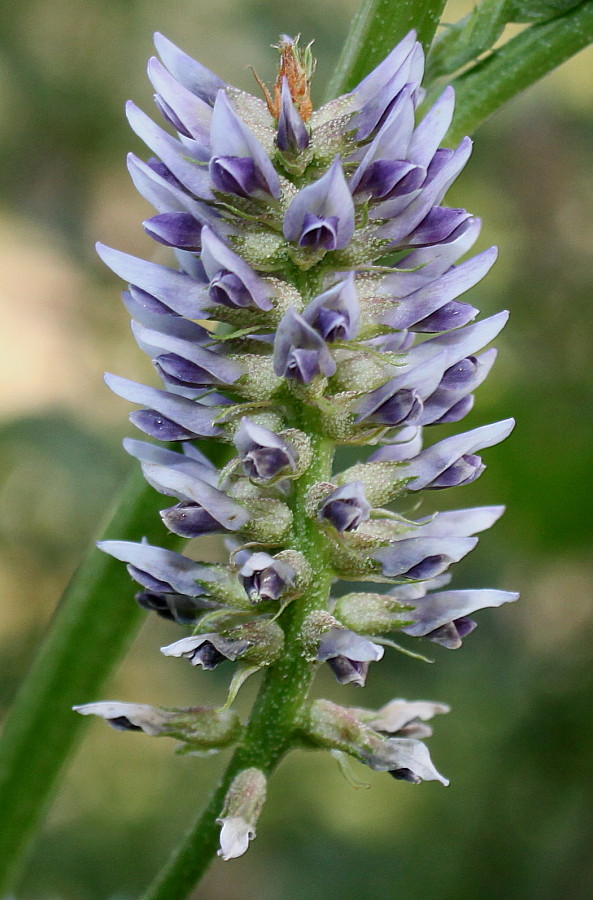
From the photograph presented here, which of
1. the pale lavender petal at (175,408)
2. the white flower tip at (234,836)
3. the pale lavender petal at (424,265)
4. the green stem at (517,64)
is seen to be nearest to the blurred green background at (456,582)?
the green stem at (517,64)

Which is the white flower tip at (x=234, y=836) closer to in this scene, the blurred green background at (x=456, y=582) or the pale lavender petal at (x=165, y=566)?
the pale lavender petal at (x=165, y=566)

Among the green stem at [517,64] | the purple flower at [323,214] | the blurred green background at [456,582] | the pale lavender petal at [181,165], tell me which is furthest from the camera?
the blurred green background at [456,582]

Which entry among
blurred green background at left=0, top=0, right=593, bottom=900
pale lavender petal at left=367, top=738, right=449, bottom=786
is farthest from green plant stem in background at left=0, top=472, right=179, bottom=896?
blurred green background at left=0, top=0, right=593, bottom=900

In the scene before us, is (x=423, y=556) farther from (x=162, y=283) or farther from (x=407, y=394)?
(x=162, y=283)

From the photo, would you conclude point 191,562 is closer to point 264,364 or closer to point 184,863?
point 264,364

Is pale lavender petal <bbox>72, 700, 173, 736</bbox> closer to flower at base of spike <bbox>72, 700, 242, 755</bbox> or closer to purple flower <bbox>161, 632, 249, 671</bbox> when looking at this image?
flower at base of spike <bbox>72, 700, 242, 755</bbox>

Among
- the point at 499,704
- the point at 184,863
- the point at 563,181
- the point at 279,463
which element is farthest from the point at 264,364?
the point at 563,181
